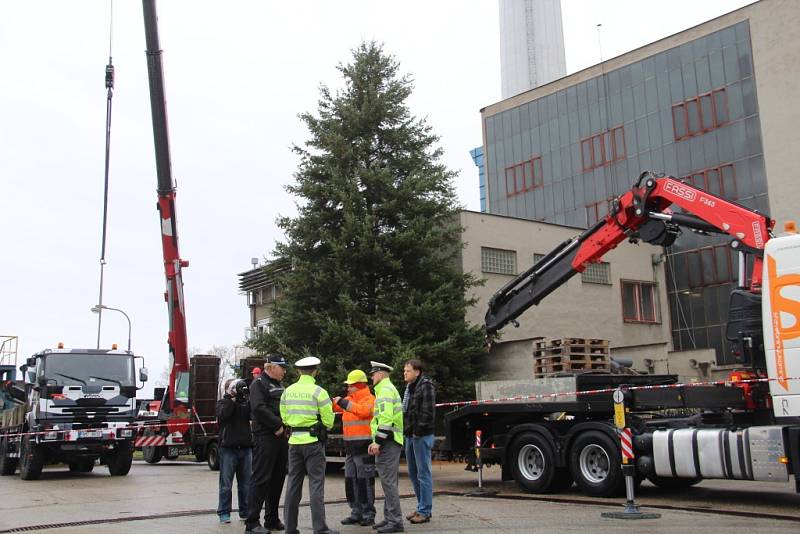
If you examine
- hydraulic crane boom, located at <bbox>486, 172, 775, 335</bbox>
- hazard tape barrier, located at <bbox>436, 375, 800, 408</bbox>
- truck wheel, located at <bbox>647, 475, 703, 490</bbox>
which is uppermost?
hydraulic crane boom, located at <bbox>486, 172, 775, 335</bbox>

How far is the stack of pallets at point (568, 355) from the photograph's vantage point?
18.8 meters

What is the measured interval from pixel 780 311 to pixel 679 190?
3337 mm

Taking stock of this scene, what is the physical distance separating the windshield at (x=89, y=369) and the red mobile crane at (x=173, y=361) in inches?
75.6

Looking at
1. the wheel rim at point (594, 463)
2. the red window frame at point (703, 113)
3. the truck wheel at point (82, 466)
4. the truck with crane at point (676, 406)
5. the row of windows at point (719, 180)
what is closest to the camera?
the truck with crane at point (676, 406)

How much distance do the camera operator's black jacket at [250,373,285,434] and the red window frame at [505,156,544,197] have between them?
3550 cm

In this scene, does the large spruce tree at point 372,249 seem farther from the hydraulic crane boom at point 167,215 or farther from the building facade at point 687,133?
the building facade at point 687,133

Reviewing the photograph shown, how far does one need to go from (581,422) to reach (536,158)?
106ft

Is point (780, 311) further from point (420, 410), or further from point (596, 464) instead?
point (420, 410)

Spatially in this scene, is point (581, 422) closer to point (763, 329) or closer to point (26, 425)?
point (763, 329)

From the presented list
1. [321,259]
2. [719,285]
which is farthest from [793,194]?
[321,259]

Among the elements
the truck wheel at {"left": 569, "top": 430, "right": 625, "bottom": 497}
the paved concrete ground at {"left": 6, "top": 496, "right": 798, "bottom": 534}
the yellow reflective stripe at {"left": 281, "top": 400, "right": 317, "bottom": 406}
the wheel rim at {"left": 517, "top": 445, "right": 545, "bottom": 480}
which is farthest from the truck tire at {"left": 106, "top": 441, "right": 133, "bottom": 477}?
the yellow reflective stripe at {"left": 281, "top": 400, "right": 317, "bottom": 406}

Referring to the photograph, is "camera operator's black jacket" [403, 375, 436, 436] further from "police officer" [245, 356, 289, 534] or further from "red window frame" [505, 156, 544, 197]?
"red window frame" [505, 156, 544, 197]

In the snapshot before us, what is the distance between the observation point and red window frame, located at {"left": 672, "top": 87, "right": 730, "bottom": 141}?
117ft

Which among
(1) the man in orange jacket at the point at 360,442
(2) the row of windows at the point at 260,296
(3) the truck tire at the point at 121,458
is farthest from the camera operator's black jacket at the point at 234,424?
(2) the row of windows at the point at 260,296
